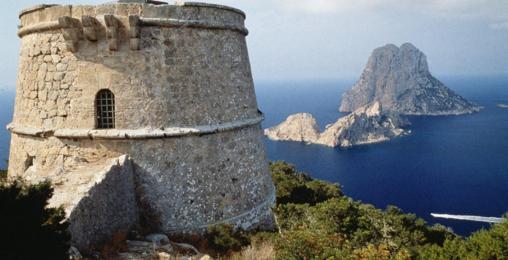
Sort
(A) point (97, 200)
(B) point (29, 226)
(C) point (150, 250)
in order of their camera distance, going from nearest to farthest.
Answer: (B) point (29, 226) → (A) point (97, 200) → (C) point (150, 250)

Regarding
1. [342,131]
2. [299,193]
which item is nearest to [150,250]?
[299,193]

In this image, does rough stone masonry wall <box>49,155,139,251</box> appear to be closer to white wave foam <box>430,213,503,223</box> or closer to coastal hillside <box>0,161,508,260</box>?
coastal hillside <box>0,161,508,260</box>

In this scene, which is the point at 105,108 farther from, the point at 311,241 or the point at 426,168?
the point at 426,168

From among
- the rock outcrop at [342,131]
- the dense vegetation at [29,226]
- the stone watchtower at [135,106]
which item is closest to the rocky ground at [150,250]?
the stone watchtower at [135,106]

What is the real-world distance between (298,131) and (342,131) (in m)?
13.1

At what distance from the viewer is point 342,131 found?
11419 cm

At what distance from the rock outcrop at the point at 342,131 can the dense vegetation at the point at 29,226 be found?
109013mm

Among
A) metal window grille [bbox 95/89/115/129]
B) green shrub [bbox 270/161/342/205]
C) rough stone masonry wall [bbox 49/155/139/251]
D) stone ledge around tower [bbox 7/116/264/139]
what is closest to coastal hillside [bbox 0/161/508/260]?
rough stone masonry wall [bbox 49/155/139/251]

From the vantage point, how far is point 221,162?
10234 millimetres

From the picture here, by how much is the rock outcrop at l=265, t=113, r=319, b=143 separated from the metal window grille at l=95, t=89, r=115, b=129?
110116 mm

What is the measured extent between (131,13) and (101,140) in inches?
118

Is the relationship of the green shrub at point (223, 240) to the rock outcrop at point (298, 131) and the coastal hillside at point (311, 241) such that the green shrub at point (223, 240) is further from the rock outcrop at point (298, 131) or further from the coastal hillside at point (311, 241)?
the rock outcrop at point (298, 131)

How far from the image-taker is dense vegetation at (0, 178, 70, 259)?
15.3 ft

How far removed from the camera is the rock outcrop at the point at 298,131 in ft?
393
